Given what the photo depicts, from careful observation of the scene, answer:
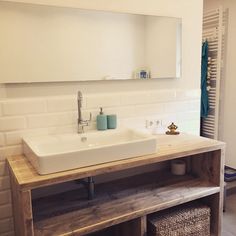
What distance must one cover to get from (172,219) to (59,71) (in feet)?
3.76

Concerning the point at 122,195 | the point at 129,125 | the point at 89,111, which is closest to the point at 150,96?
the point at 129,125

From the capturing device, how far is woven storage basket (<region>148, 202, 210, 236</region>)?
158 centimetres

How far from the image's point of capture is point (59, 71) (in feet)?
5.37

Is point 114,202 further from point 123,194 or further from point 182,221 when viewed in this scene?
point 182,221

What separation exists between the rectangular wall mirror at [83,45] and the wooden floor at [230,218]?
134 centimetres

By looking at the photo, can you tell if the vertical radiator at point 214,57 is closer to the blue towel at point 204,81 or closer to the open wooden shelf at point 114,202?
the blue towel at point 204,81

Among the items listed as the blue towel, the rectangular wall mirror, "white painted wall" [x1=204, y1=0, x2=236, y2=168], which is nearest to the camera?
the rectangular wall mirror

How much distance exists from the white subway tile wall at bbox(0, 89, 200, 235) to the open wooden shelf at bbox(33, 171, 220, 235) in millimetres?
303

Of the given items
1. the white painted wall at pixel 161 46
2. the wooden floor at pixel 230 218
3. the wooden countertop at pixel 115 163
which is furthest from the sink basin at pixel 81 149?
the wooden floor at pixel 230 218

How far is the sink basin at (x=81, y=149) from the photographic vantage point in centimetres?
121

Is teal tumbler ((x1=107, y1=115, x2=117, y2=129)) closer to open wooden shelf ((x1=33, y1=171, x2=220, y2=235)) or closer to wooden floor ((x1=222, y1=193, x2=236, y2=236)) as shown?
open wooden shelf ((x1=33, y1=171, x2=220, y2=235))

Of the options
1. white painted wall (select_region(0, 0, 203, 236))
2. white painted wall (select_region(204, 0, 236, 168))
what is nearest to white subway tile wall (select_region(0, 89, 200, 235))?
white painted wall (select_region(0, 0, 203, 236))

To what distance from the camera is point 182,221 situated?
166cm

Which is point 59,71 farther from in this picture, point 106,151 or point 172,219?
point 172,219
